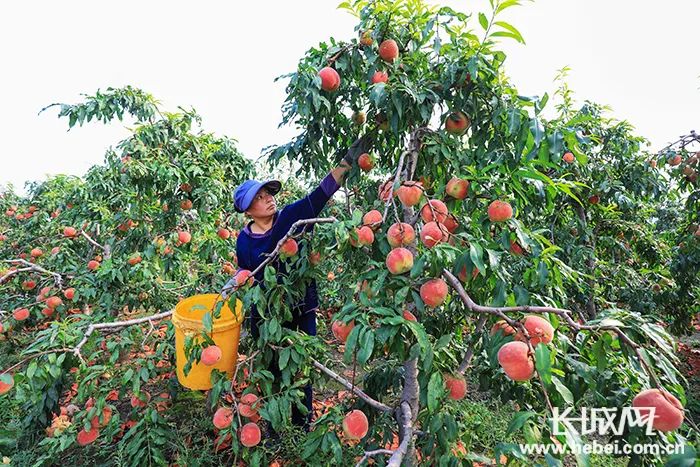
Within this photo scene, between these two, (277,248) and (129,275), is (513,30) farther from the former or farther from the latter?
(129,275)

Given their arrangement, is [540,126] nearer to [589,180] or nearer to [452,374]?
[452,374]

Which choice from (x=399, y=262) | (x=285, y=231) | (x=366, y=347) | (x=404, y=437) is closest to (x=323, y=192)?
(x=285, y=231)

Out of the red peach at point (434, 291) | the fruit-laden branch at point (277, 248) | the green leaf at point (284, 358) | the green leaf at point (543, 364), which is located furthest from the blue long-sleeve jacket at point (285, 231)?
the green leaf at point (543, 364)

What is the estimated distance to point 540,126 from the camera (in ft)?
3.92

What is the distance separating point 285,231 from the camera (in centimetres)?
208

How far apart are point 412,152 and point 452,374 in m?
0.90

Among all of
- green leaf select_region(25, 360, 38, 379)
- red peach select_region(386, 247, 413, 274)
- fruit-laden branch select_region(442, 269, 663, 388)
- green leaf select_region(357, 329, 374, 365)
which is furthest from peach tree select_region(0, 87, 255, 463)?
fruit-laden branch select_region(442, 269, 663, 388)

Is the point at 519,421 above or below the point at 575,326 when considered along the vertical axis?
below

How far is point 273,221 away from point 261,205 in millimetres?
148

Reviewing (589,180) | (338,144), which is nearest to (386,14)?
(338,144)

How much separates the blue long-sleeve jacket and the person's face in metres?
0.07

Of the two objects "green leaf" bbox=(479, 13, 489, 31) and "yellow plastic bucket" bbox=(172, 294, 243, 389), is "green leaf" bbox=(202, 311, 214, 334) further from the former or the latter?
"green leaf" bbox=(479, 13, 489, 31)

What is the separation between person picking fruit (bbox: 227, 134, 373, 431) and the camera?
1959 mm

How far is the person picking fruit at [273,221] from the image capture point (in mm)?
1959
